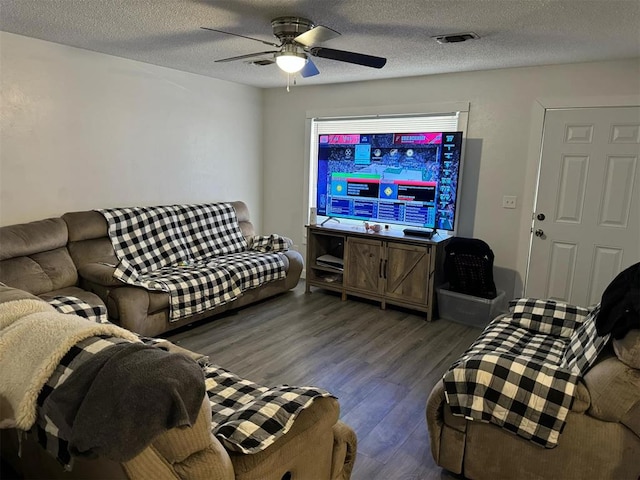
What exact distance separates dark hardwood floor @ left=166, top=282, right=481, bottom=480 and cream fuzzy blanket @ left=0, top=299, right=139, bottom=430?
1.49m

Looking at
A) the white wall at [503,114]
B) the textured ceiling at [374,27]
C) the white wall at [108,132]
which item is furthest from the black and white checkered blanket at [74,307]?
the white wall at [503,114]

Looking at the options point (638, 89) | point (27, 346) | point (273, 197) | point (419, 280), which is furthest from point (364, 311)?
point (27, 346)

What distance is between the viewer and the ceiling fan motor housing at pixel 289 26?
8.77 ft

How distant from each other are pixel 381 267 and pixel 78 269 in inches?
107

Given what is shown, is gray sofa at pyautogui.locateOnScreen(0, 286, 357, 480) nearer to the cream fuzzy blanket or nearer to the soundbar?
the cream fuzzy blanket

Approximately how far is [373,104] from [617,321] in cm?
346

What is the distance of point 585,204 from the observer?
376 cm

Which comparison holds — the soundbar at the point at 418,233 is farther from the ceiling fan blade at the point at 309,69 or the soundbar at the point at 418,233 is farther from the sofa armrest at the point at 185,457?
the sofa armrest at the point at 185,457

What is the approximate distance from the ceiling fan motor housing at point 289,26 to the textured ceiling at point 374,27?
2.2 inches

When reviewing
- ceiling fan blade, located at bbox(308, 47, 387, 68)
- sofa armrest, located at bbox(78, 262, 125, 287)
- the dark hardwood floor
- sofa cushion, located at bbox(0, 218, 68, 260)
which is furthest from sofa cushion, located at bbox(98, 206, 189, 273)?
ceiling fan blade, located at bbox(308, 47, 387, 68)

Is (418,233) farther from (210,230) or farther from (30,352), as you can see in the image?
→ (30,352)

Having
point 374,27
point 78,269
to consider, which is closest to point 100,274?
point 78,269

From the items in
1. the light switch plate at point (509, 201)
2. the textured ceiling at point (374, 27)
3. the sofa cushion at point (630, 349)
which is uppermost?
the textured ceiling at point (374, 27)

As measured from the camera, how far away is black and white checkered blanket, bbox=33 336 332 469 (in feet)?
3.65
